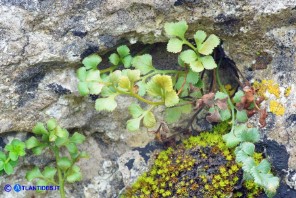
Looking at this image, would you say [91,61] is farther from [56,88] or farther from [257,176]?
[257,176]

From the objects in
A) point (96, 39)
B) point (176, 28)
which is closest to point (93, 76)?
point (96, 39)

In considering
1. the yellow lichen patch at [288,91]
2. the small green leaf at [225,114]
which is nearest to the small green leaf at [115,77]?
the small green leaf at [225,114]

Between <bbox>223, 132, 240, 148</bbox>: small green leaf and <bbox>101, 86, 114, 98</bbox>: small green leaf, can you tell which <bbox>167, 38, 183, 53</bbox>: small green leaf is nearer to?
<bbox>101, 86, 114, 98</bbox>: small green leaf

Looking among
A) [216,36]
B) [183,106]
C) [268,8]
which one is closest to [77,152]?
[183,106]

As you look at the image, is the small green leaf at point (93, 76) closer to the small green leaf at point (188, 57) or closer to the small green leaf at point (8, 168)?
the small green leaf at point (188, 57)

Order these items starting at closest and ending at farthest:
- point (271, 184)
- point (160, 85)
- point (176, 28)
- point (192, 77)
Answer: point (271, 184) < point (160, 85) < point (176, 28) < point (192, 77)

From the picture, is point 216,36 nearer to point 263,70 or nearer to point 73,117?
point 263,70

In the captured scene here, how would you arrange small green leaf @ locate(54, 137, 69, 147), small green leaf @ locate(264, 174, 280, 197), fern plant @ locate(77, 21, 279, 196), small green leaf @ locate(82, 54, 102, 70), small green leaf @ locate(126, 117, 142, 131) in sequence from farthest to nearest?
small green leaf @ locate(54, 137, 69, 147), small green leaf @ locate(82, 54, 102, 70), small green leaf @ locate(126, 117, 142, 131), fern plant @ locate(77, 21, 279, 196), small green leaf @ locate(264, 174, 280, 197)

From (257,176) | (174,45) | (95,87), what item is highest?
(174,45)

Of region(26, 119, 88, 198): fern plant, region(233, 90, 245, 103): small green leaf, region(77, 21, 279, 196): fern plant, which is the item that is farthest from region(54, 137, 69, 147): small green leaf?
region(233, 90, 245, 103): small green leaf
